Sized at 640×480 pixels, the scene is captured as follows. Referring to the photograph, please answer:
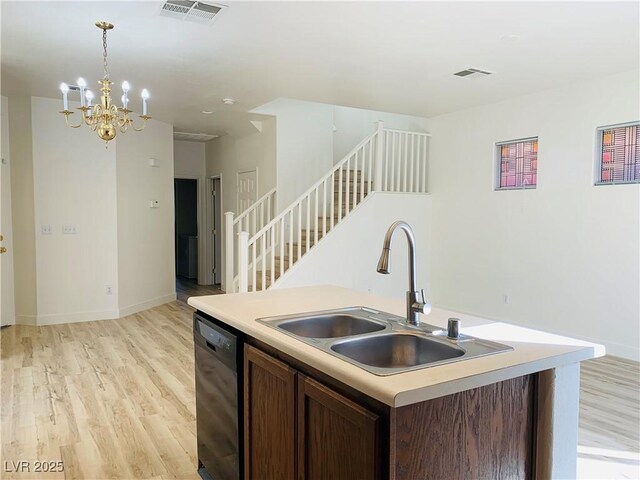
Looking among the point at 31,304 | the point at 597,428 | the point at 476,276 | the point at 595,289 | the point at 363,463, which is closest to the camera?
the point at 363,463

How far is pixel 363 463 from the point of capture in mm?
1312

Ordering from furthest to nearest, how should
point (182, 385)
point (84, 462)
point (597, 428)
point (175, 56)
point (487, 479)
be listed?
point (175, 56) → point (182, 385) → point (597, 428) → point (84, 462) → point (487, 479)

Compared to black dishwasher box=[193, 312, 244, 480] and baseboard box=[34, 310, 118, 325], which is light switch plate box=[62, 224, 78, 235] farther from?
black dishwasher box=[193, 312, 244, 480]

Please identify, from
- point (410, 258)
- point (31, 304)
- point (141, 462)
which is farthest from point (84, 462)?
point (31, 304)

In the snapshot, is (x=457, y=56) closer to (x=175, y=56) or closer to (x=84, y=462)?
(x=175, y=56)

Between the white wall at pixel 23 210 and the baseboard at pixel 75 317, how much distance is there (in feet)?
0.37

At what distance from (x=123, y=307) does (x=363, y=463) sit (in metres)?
5.54

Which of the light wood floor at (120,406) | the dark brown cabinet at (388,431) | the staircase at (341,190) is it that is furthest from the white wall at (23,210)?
the dark brown cabinet at (388,431)

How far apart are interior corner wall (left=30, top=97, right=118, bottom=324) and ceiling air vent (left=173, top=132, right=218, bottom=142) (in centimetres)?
207

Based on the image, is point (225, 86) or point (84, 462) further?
point (225, 86)

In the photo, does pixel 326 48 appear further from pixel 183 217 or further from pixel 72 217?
pixel 183 217

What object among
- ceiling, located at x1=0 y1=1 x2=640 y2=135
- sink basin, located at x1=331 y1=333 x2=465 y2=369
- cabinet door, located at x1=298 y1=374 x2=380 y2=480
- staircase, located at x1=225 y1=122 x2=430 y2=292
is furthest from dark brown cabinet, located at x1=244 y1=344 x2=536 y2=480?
staircase, located at x1=225 y1=122 x2=430 y2=292

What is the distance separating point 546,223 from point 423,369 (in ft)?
14.8

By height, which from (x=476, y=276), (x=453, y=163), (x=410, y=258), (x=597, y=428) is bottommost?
(x=597, y=428)
